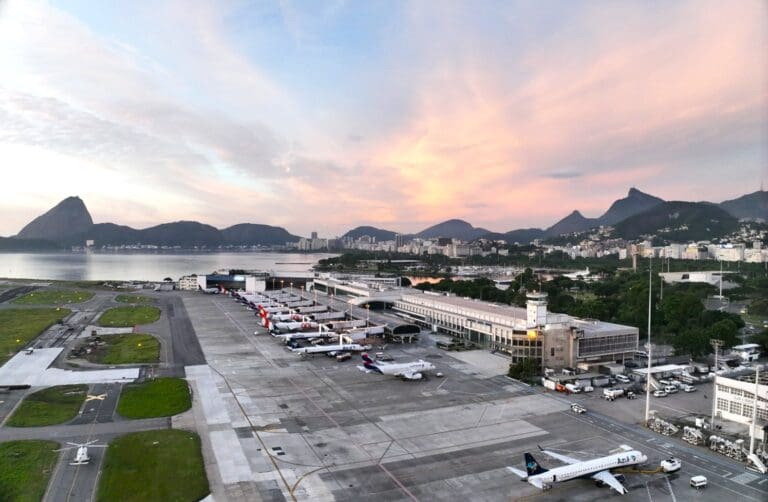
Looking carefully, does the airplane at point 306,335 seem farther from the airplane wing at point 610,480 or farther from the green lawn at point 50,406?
the airplane wing at point 610,480

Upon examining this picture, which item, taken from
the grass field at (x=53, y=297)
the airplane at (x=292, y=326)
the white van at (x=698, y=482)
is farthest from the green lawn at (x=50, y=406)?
the grass field at (x=53, y=297)

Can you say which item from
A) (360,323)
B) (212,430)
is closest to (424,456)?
(212,430)

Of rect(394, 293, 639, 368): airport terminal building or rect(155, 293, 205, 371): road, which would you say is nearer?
rect(394, 293, 639, 368): airport terminal building

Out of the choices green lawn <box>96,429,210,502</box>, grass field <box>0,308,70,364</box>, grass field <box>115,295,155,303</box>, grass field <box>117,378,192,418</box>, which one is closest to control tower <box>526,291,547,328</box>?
grass field <box>117,378,192,418</box>

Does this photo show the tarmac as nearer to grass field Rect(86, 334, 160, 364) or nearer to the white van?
the white van

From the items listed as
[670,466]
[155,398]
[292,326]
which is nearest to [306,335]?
[292,326]

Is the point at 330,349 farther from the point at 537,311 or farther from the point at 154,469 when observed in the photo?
the point at 154,469
